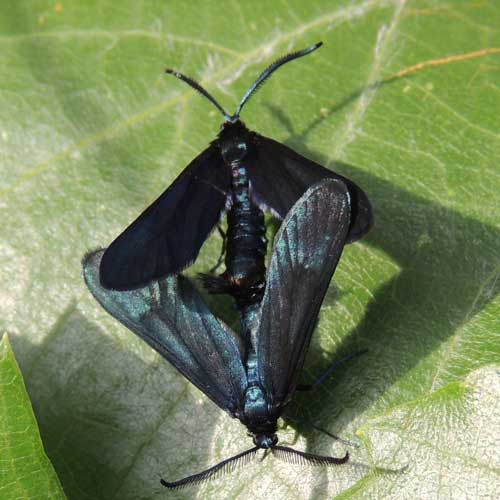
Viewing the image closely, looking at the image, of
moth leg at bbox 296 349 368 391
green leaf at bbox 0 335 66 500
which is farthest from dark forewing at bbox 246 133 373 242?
green leaf at bbox 0 335 66 500

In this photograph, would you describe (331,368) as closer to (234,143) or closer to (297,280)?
(297,280)

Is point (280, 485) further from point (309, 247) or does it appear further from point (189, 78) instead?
point (189, 78)

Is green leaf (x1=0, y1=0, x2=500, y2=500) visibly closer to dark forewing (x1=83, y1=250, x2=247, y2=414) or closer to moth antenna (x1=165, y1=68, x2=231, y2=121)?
moth antenna (x1=165, y1=68, x2=231, y2=121)

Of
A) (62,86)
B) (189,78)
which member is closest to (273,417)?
(189,78)

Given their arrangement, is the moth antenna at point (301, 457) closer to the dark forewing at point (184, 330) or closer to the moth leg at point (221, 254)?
the dark forewing at point (184, 330)

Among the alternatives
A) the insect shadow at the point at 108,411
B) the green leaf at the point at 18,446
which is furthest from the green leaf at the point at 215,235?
the green leaf at the point at 18,446
